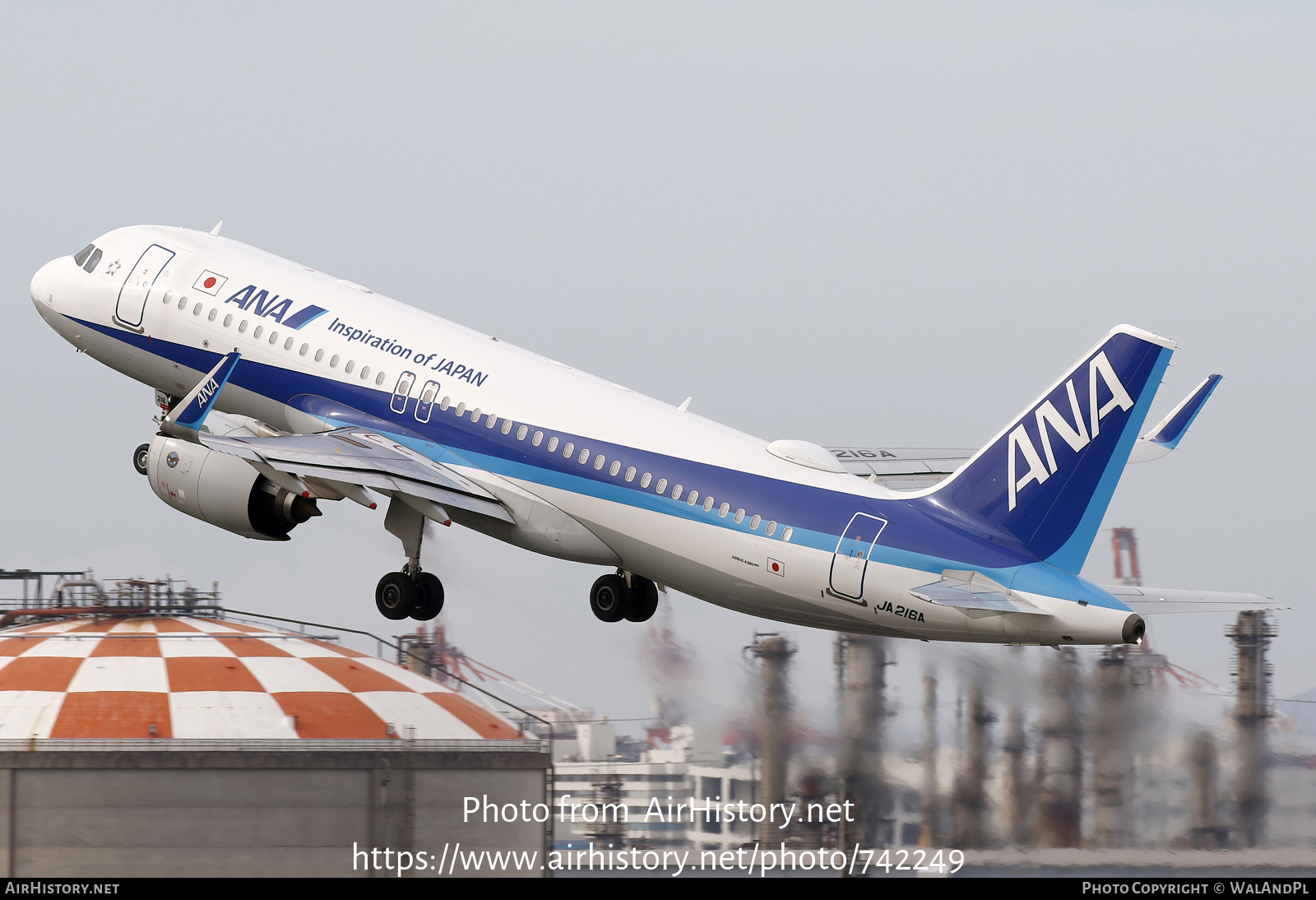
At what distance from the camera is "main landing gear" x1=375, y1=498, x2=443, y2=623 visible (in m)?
41.4

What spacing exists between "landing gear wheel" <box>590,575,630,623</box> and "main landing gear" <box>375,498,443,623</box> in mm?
3652

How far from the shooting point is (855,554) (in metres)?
35.1

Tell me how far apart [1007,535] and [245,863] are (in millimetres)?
26596

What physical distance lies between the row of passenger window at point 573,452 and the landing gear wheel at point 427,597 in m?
3.56

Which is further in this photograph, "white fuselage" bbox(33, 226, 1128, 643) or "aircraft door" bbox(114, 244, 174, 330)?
"aircraft door" bbox(114, 244, 174, 330)

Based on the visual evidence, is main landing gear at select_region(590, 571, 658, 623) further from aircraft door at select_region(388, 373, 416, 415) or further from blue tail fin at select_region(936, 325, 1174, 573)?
blue tail fin at select_region(936, 325, 1174, 573)

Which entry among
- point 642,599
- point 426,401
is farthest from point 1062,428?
point 426,401

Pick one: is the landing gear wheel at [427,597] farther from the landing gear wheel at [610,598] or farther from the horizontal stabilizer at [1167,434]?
the horizontal stabilizer at [1167,434]

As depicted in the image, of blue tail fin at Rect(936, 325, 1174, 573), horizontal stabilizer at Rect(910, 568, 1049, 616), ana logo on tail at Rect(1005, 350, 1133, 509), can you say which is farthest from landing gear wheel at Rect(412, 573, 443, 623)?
ana logo on tail at Rect(1005, 350, 1133, 509)

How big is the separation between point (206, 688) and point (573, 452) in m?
21.9

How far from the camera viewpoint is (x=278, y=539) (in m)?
42.2

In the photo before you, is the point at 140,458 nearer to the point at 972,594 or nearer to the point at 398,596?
the point at 398,596
